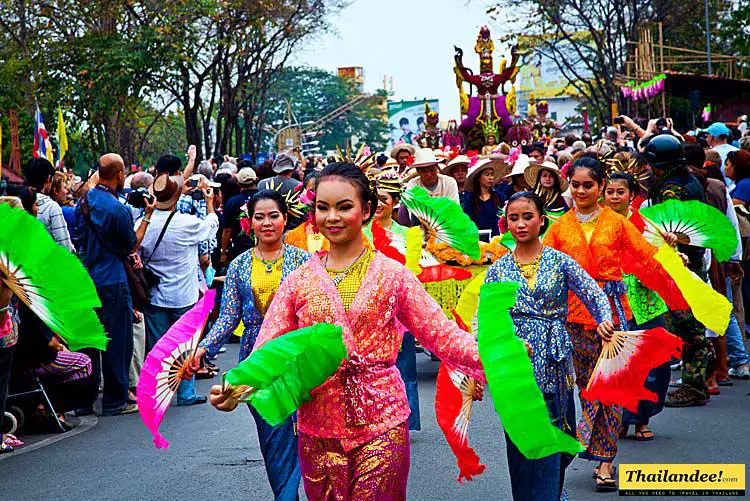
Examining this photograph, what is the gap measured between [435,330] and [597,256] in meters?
2.76

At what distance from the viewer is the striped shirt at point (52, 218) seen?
909 centimetres

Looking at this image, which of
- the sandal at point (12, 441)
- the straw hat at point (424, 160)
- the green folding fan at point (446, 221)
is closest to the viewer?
the green folding fan at point (446, 221)

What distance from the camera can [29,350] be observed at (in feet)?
29.3

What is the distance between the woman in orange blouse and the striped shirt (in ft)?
13.8

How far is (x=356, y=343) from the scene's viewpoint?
14.4ft

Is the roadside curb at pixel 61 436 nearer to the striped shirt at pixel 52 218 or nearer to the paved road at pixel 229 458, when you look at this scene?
the paved road at pixel 229 458

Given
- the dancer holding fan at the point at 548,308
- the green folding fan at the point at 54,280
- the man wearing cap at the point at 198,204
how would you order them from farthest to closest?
the man wearing cap at the point at 198,204 → the dancer holding fan at the point at 548,308 → the green folding fan at the point at 54,280

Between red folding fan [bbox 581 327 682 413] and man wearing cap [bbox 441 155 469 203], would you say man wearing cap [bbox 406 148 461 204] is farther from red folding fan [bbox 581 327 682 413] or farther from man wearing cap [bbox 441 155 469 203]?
red folding fan [bbox 581 327 682 413]

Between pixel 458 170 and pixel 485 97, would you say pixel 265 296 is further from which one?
pixel 485 97

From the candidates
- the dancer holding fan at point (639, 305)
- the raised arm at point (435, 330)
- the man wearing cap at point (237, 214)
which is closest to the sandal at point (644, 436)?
the dancer holding fan at point (639, 305)

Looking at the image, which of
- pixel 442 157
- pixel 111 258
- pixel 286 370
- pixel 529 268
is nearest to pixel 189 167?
pixel 111 258

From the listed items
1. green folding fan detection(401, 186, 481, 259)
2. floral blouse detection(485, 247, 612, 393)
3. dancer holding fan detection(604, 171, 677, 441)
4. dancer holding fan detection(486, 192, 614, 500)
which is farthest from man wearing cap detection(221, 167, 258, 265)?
floral blouse detection(485, 247, 612, 393)

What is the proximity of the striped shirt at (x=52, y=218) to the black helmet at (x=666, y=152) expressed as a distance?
473 centimetres

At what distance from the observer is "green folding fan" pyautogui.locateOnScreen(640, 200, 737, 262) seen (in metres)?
8.14
